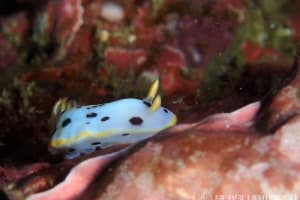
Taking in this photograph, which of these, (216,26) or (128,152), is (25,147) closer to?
(128,152)

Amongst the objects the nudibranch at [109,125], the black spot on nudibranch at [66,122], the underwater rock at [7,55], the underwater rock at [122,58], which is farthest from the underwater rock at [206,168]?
the underwater rock at [7,55]

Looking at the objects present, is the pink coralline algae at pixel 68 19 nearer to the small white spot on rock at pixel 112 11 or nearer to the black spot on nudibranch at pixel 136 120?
the small white spot on rock at pixel 112 11

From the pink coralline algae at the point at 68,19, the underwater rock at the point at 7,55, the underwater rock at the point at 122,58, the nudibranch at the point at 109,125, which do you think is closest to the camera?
the nudibranch at the point at 109,125

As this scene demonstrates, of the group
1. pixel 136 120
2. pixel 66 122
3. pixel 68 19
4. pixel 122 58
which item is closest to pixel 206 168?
pixel 136 120

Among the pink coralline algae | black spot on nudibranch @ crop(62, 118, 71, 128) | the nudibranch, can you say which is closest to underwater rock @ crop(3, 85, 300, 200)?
the nudibranch

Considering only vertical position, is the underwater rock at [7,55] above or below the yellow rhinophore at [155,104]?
below

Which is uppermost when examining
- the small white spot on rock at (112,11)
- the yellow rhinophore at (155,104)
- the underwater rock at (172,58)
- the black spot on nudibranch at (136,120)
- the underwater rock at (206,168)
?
the underwater rock at (206,168)

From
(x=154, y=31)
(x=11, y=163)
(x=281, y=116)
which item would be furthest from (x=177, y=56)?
(x=281, y=116)
